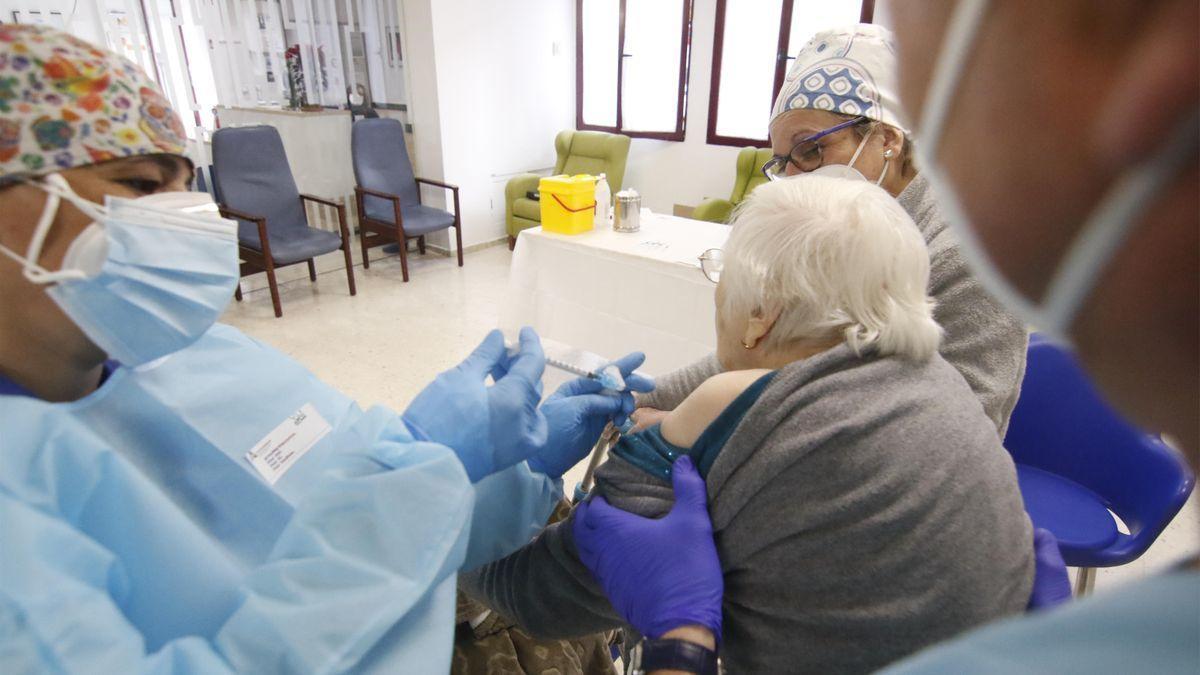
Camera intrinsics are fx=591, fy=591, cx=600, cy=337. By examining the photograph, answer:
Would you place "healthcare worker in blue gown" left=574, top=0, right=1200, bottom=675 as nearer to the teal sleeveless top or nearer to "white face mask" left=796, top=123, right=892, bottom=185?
the teal sleeveless top

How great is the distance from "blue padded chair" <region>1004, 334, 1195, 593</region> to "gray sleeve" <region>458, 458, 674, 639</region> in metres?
0.97

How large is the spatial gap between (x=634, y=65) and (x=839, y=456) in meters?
5.36

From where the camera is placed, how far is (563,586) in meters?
1.03

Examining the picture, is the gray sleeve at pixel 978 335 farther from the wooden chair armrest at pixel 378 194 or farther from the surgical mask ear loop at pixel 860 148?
the wooden chair armrest at pixel 378 194

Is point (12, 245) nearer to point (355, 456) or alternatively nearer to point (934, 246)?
point (355, 456)

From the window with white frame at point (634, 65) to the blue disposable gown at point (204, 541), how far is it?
499cm

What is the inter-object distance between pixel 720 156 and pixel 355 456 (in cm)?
490

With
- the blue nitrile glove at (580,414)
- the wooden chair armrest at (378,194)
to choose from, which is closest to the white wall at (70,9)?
the wooden chair armrest at (378,194)

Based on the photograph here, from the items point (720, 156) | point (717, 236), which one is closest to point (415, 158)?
point (720, 156)

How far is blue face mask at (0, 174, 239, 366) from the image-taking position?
0.71m

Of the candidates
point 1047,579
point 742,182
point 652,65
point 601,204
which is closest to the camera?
point 1047,579

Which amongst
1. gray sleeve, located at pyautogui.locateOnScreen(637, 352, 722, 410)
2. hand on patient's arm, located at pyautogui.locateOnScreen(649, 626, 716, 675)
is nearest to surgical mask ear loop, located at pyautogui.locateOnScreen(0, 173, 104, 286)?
hand on patient's arm, located at pyautogui.locateOnScreen(649, 626, 716, 675)

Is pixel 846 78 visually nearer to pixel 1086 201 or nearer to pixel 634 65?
pixel 1086 201

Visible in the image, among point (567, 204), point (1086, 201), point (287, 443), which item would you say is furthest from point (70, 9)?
point (1086, 201)
